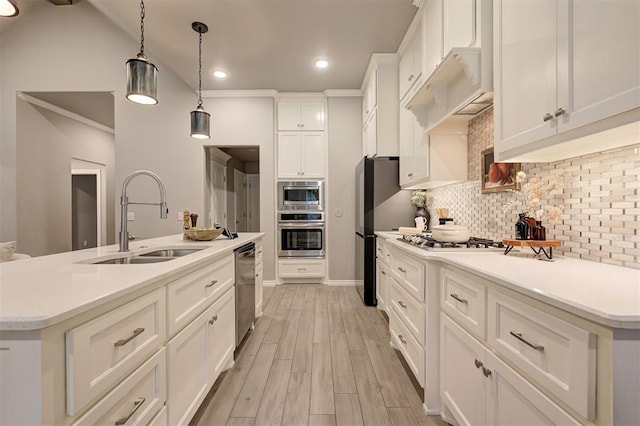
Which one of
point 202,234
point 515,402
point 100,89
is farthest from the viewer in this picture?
point 100,89

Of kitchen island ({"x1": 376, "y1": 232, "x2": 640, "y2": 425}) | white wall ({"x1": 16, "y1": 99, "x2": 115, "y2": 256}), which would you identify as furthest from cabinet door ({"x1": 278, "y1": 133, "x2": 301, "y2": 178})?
white wall ({"x1": 16, "y1": 99, "x2": 115, "y2": 256})

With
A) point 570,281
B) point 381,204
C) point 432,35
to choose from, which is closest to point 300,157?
point 381,204

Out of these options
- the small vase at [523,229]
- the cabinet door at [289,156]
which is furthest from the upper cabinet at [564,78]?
the cabinet door at [289,156]

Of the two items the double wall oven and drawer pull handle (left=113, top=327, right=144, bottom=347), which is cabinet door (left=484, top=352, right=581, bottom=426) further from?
the double wall oven

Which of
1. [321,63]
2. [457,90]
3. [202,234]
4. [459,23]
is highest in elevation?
[321,63]

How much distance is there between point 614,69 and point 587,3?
27cm

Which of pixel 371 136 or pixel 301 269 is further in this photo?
pixel 301 269

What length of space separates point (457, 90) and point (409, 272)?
1.24 metres

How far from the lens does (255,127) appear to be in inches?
168

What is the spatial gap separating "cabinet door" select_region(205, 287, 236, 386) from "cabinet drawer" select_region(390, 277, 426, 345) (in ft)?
4.00

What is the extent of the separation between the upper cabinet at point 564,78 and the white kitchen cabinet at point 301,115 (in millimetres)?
3097

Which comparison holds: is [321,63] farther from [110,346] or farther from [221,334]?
[110,346]

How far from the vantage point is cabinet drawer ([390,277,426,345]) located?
1623 mm

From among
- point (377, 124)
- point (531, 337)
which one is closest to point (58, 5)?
point (377, 124)
